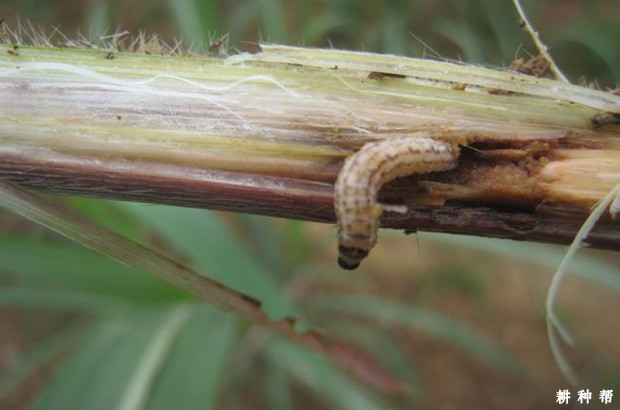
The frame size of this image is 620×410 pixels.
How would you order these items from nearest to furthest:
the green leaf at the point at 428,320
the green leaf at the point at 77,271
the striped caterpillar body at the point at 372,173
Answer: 1. the striped caterpillar body at the point at 372,173
2. the green leaf at the point at 77,271
3. the green leaf at the point at 428,320

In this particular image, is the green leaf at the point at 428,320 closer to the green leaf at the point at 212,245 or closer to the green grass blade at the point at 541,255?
the green grass blade at the point at 541,255

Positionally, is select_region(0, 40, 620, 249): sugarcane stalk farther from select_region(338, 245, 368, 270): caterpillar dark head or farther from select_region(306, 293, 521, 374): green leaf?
select_region(306, 293, 521, 374): green leaf

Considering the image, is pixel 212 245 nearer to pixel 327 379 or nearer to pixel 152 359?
pixel 152 359

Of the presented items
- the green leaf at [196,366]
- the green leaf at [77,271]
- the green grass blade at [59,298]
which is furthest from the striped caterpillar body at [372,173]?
the green grass blade at [59,298]

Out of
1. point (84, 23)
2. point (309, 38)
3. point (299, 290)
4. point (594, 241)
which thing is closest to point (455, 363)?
point (299, 290)

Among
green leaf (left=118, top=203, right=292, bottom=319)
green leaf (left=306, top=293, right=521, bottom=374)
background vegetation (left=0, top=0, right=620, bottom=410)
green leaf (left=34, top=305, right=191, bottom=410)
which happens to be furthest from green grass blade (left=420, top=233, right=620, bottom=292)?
green leaf (left=34, top=305, right=191, bottom=410)
